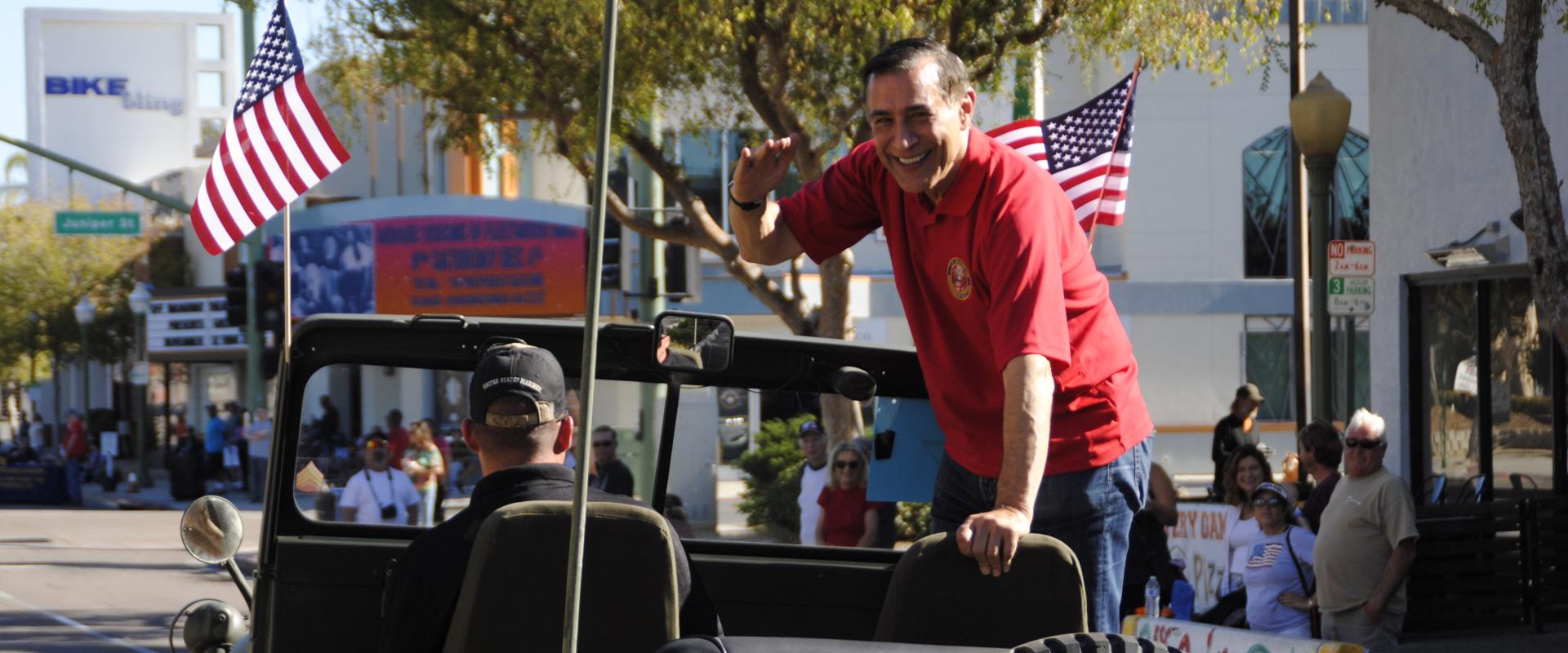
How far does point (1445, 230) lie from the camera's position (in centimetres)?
1243

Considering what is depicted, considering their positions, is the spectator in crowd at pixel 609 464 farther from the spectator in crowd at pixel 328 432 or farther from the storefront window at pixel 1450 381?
the storefront window at pixel 1450 381

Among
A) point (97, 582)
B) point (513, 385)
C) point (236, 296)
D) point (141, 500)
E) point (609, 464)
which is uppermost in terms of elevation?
point (236, 296)

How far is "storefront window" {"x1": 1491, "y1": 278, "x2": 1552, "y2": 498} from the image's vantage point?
11773 mm

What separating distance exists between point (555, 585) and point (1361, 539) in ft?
21.9

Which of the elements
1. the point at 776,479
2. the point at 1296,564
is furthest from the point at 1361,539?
the point at 776,479

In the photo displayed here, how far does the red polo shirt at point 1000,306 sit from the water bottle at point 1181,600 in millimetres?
6564

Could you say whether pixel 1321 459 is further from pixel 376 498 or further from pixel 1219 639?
pixel 376 498

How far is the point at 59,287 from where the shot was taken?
1930 inches

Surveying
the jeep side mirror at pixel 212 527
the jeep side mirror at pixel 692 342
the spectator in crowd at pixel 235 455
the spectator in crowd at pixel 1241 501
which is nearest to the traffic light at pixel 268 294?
the spectator in crowd at pixel 1241 501

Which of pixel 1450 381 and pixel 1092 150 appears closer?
pixel 1092 150

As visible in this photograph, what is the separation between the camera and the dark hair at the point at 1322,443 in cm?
956

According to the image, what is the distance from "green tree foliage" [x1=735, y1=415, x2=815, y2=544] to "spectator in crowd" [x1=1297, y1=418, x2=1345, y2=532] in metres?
5.89

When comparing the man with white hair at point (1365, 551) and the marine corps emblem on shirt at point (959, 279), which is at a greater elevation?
the marine corps emblem on shirt at point (959, 279)

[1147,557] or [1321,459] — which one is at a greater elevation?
[1321,459]
